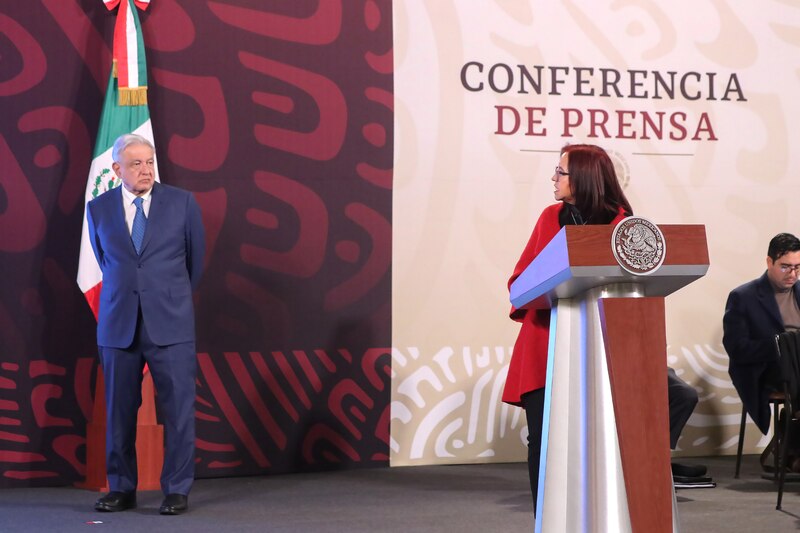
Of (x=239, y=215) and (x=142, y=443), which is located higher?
(x=239, y=215)

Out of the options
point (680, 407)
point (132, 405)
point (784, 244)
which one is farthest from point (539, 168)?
point (132, 405)

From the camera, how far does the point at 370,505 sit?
172 inches

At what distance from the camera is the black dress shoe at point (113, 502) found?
4199 millimetres

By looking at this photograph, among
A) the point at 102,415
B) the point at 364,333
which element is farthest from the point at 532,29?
the point at 102,415

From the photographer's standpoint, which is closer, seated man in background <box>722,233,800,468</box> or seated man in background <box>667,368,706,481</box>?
seated man in background <box>667,368,706,481</box>

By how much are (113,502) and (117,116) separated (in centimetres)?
190

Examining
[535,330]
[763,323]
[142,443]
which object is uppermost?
[763,323]

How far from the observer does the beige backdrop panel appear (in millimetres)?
5621

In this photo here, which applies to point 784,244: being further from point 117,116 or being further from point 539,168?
point 117,116

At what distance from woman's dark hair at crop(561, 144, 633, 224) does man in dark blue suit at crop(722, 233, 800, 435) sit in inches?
106

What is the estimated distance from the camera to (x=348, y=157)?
Answer: 5512 mm

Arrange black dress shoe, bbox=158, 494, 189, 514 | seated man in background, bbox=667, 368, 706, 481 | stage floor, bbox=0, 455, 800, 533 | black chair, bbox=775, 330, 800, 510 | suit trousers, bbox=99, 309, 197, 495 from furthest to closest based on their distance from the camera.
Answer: seated man in background, bbox=667, 368, 706, 481 → black chair, bbox=775, 330, 800, 510 → suit trousers, bbox=99, 309, 197, 495 → black dress shoe, bbox=158, 494, 189, 514 → stage floor, bbox=0, 455, 800, 533

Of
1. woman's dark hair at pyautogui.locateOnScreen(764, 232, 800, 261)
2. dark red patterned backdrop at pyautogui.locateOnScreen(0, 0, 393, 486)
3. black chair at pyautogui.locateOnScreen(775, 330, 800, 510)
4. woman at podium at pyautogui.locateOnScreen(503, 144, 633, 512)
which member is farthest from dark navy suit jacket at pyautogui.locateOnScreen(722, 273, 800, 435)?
woman at podium at pyautogui.locateOnScreen(503, 144, 633, 512)

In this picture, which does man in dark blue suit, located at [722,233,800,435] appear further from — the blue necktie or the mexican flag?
the mexican flag
